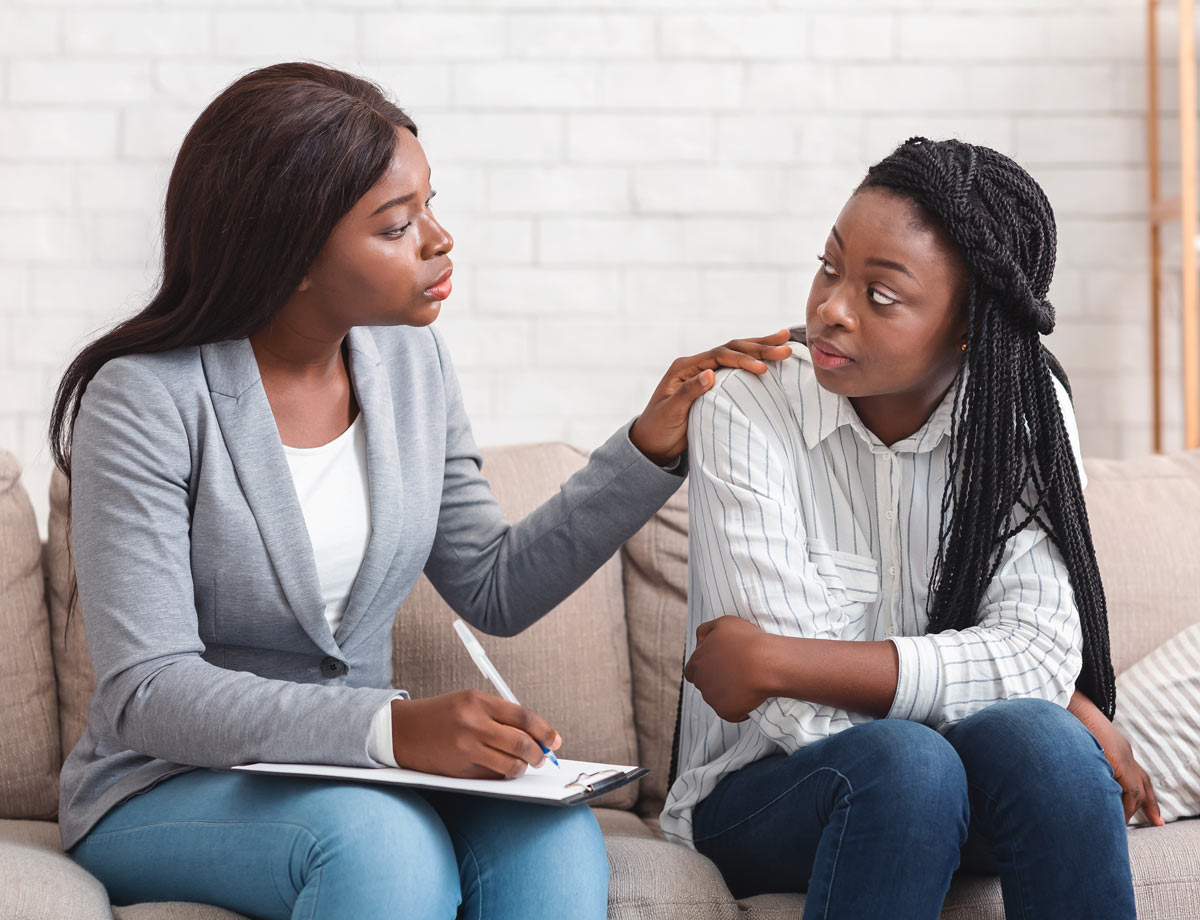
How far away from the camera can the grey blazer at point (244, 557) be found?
1.11m

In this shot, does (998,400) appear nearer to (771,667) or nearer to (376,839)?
(771,667)

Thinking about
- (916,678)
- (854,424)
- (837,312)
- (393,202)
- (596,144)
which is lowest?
(916,678)

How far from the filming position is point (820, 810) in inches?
44.5

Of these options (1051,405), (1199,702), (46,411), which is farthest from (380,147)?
(46,411)

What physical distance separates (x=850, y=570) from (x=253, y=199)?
0.70 meters

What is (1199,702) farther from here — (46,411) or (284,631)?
(46,411)

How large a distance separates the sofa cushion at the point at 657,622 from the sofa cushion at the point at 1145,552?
566mm

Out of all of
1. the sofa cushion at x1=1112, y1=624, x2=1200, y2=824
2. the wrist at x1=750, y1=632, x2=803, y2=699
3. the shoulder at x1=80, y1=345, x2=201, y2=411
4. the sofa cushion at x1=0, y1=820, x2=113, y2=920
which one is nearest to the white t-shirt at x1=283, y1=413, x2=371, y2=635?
the shoulder at x1=80, y1=345, x2=201, y2=411

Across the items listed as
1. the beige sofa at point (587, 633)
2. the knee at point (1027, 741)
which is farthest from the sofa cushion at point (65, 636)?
the knee at point (1027, 741)

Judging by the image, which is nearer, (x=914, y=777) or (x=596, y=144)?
(x=914, y=777)

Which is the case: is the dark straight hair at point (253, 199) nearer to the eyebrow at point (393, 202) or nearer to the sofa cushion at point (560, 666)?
the eyebrow at point (393, 202)

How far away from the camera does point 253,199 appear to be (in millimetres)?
1185

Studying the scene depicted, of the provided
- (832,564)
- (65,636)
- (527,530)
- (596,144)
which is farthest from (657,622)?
(596,144)

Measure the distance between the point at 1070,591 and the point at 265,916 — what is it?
0.84m
